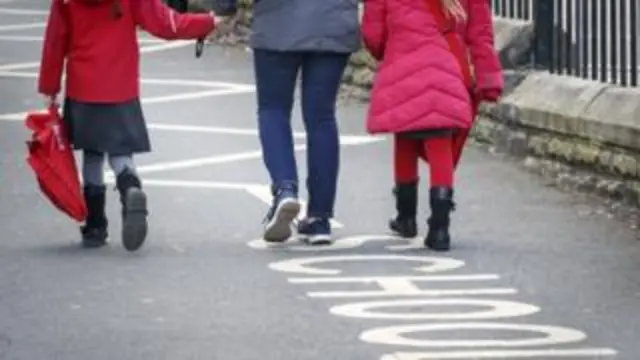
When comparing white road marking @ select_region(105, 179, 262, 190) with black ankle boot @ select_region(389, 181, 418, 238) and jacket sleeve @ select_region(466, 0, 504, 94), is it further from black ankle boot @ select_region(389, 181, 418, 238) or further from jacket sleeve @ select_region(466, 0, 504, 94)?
jacket sleeve @ select_region(466, 0, 504, 94)

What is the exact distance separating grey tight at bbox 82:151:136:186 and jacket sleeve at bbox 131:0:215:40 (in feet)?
1.84

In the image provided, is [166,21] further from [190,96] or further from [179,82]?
[179,82]

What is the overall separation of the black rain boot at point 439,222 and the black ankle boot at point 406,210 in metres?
0.24

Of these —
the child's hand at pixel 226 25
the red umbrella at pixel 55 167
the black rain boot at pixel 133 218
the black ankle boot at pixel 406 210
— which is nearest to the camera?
the black rain boot at pixel 133 218

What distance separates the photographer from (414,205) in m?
10.2

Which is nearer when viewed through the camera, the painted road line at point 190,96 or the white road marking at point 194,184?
the white road marking at point 194,184

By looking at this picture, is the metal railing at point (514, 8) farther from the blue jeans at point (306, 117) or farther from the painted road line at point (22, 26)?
the painted road line at point (22, 26)

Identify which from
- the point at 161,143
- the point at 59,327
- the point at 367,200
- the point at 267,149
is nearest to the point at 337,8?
the point at 267,149

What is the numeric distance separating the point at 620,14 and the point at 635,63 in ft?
1.16

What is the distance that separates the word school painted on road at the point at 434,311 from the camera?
7570 millimetres

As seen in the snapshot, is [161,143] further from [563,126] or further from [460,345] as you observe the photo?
[460,345]

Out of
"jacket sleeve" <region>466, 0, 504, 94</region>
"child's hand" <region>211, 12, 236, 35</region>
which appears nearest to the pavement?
"jacket sleeve" <region>466, 0, 504, 94</region>

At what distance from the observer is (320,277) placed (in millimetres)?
9125

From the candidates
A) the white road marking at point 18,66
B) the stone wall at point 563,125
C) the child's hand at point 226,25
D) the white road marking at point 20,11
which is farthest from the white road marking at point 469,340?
the white road marking at point 20,11
